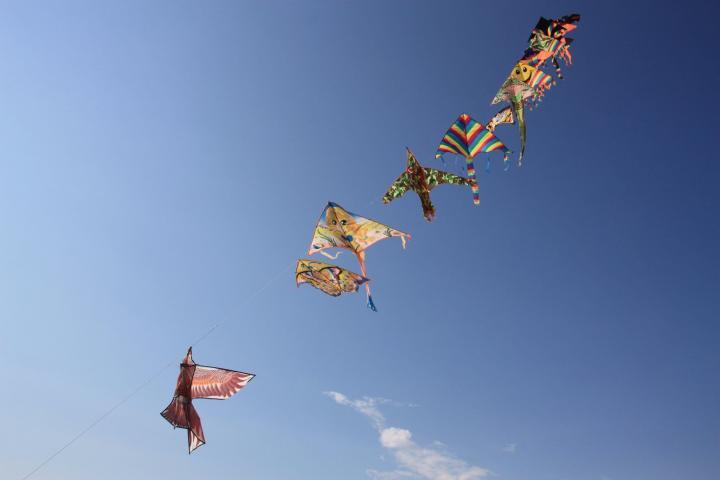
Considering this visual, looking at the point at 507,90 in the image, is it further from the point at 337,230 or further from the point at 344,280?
the point at 344,280

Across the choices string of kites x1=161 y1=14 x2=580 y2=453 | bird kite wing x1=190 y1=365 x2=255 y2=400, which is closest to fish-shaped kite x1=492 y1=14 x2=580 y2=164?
string of kites x1=161 y1=14 x2=580 y2=453

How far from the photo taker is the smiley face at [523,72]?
12609 mm

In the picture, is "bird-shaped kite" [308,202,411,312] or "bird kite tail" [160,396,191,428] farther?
"bird-shaped kite" [308,202,411,312]

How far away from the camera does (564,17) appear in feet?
40.6

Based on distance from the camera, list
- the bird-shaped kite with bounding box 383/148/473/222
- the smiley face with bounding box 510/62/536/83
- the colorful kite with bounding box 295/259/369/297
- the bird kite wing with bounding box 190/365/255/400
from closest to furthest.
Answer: the bird kite wing with bounding box 190/365/255/400
the smiley face with bounding box 510/62/536/83
the colorful kite with bounding box 295/259/369/297
the bird-shaped kite with bounding box 383/148/473/222

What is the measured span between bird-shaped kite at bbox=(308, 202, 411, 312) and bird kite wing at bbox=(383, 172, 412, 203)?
54.5 inches

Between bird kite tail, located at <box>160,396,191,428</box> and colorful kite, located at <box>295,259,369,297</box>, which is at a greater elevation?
colorful kite, located at <box>295,259,369,297</box>

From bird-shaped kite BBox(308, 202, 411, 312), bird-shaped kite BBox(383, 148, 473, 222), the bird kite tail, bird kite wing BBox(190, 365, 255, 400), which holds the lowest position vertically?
the bird kite tail

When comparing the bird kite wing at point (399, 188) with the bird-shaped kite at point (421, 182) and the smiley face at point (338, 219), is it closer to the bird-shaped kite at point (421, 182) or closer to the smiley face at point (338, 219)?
the bird-shaped kite at point (421, 182)

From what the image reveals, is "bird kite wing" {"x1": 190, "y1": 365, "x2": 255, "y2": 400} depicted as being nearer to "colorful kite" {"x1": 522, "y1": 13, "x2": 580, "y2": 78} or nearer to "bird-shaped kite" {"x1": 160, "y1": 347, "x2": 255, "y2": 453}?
"bird-shaped kite" {"x1": 160, "y1": 347, "x2": 255, "y2": 453}

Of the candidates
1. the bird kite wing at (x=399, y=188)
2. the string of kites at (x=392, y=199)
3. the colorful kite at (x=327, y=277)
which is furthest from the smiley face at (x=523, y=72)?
the colorful kite at (x=327, y=277)

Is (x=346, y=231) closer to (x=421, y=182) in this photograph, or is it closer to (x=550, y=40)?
(x=421, y=182)

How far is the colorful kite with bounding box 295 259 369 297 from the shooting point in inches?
506

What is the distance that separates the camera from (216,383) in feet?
38.5
